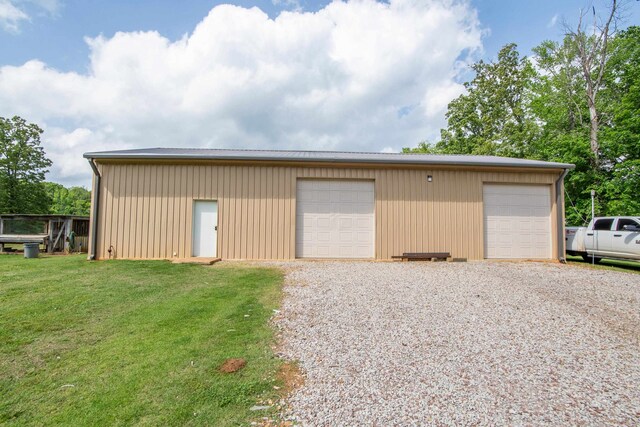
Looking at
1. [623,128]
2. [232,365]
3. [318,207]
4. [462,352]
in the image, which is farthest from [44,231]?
[623,128]

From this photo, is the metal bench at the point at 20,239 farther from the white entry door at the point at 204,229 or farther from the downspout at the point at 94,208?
the white entry door at the point at 204,229

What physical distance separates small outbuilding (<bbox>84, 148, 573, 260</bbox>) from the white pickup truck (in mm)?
1174

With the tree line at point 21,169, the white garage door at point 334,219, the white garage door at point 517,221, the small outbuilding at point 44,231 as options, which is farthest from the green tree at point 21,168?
the white garage door at point 517,221

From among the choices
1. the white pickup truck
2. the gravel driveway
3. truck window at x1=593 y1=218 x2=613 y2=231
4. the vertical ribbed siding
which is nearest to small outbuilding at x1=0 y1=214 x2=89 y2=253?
the vertical ribbed siding

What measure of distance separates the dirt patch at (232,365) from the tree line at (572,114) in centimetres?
1946

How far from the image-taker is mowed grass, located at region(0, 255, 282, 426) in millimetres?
2137

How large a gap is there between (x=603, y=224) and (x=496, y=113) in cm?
1575

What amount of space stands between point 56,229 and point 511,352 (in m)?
15.8

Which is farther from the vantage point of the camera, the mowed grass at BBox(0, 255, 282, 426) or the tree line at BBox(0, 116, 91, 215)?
the tree line at BBox(0, 116, 91, 215)

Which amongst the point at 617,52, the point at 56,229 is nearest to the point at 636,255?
the point at 617,52

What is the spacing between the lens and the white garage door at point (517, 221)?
32.4ft

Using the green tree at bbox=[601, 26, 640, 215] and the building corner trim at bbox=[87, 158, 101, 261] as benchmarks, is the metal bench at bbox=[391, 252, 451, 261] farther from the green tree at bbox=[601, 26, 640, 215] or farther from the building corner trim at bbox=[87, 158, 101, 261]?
the green tree at bbox=[601, 26, 640, 215]

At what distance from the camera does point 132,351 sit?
9.89 ft

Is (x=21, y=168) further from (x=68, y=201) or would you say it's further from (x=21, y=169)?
(x=68, y=201)
